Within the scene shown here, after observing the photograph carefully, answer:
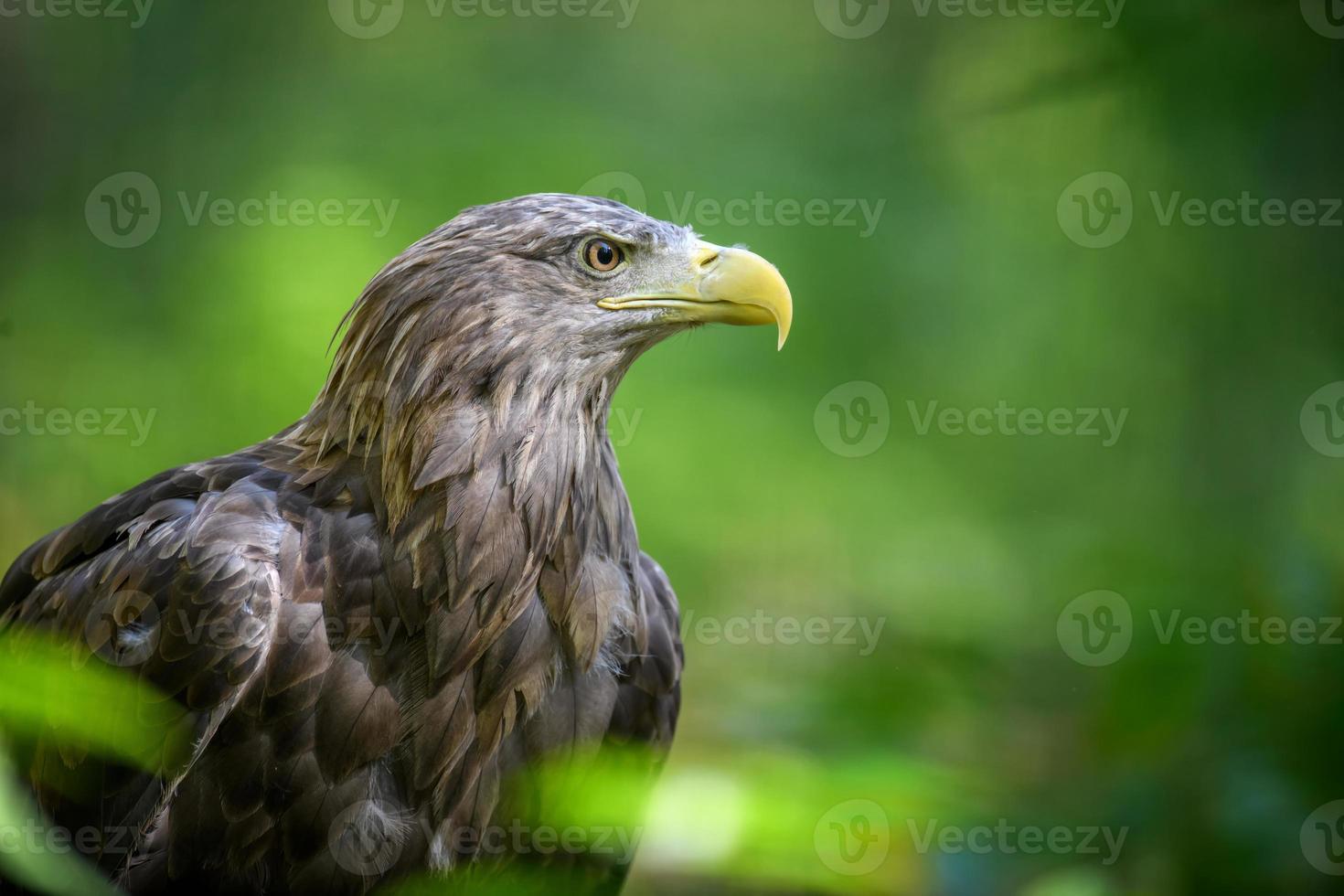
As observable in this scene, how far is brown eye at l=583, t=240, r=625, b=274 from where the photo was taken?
9.25ft

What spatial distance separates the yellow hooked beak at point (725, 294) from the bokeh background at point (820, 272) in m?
1.32

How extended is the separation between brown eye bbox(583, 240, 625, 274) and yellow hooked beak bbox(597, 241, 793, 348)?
8 cm

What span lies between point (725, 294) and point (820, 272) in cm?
389


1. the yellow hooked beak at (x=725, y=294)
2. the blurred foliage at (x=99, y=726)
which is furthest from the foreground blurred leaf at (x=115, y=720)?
the yellow hooked beak at (x=725, y=294)

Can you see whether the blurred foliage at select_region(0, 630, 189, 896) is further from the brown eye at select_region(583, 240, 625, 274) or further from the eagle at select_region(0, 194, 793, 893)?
the brown eye at select_region(583, 240, 625, 274)

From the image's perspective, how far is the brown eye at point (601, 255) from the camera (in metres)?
2.82

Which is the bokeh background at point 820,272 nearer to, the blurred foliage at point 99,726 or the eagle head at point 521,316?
the eagle head at point 521,316

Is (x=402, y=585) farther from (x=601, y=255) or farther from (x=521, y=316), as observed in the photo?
(x=601, y=255)

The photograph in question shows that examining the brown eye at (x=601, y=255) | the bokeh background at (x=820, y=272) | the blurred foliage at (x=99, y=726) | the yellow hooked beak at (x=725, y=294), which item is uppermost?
the bokeh background at (x=820, y=272)

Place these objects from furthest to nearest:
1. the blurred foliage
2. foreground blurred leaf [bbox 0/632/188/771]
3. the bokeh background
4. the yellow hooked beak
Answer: the bokeh background → the yellow hooked beak → foreground blurred leaf [bbox 0/632/188/771] → the blurred foliage

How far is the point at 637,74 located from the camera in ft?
22.9

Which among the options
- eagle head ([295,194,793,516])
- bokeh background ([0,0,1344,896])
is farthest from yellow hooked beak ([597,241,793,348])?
bokeh background ([0,0,1344,896])

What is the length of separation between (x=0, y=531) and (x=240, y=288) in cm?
167

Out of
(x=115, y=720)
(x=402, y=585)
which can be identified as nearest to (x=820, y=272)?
(x=402, y=585)
